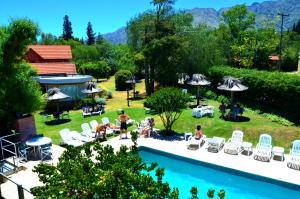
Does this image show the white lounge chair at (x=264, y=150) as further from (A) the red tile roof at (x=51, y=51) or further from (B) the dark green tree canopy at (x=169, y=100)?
(A) the red tile roof at (x=51, y=51)

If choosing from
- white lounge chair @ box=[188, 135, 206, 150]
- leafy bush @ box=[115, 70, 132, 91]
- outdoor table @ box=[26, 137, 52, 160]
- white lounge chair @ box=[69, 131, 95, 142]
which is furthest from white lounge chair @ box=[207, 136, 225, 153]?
leafy bush @ box=[115, 70, 132, 91]

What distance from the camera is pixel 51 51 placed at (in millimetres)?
41156

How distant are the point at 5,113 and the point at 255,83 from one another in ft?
57.8

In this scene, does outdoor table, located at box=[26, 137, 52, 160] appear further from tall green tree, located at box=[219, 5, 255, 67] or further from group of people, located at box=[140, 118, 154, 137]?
tall green tree, located at box=[219, 5, 255, 67]

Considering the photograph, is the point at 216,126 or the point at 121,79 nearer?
the point at 216,126

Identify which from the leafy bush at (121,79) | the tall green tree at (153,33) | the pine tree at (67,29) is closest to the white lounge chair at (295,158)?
the tall green tree at (153,33)

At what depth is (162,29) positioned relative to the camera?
30.2m

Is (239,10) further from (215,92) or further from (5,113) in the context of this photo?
(5,113)

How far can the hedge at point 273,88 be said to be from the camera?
2022 cm

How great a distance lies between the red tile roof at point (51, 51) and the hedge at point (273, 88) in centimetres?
2436

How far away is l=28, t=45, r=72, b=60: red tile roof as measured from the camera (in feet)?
132

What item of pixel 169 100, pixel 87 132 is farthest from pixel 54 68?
pixel 169 100

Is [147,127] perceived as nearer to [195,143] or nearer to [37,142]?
[195,143]

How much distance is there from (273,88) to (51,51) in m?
30.2
